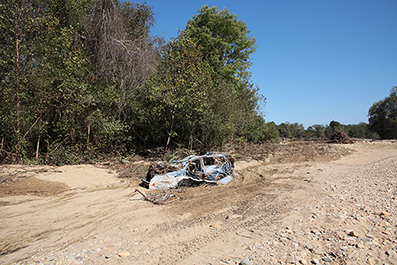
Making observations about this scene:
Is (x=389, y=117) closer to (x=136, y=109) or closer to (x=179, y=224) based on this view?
(x=136, y=109)

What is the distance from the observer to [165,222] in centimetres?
534

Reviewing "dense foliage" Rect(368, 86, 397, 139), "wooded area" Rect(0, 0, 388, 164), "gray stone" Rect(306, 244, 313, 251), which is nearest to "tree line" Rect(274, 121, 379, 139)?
"dense foliage" Rect(368, 86, 397, 139)

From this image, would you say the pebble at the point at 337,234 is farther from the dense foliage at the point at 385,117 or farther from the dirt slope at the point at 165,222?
the dense foliage at the point at 385,117

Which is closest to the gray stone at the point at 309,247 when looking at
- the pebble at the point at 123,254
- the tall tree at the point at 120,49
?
the pebble at the point at 123,254

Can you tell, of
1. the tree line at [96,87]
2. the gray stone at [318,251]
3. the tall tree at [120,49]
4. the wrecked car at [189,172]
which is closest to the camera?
the gray stone at [318,251]

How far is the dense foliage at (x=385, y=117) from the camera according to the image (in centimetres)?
3484

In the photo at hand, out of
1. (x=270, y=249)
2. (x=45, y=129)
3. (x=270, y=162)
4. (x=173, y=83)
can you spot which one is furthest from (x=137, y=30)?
(x=270, y=249)

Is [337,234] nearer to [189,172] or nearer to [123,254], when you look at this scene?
[123,254]

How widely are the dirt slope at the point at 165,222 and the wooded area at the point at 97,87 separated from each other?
2835mm

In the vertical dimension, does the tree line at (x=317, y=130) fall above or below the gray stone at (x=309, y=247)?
above

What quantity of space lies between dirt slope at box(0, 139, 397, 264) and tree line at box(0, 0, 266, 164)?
297 centimetres

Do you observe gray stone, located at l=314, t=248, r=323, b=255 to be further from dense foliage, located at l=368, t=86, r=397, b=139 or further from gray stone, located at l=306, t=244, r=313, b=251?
dense foliage, located at l=368, t=86, r=397, b=139

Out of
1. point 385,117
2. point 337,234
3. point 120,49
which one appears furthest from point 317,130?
point 337,234

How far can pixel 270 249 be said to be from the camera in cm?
398
